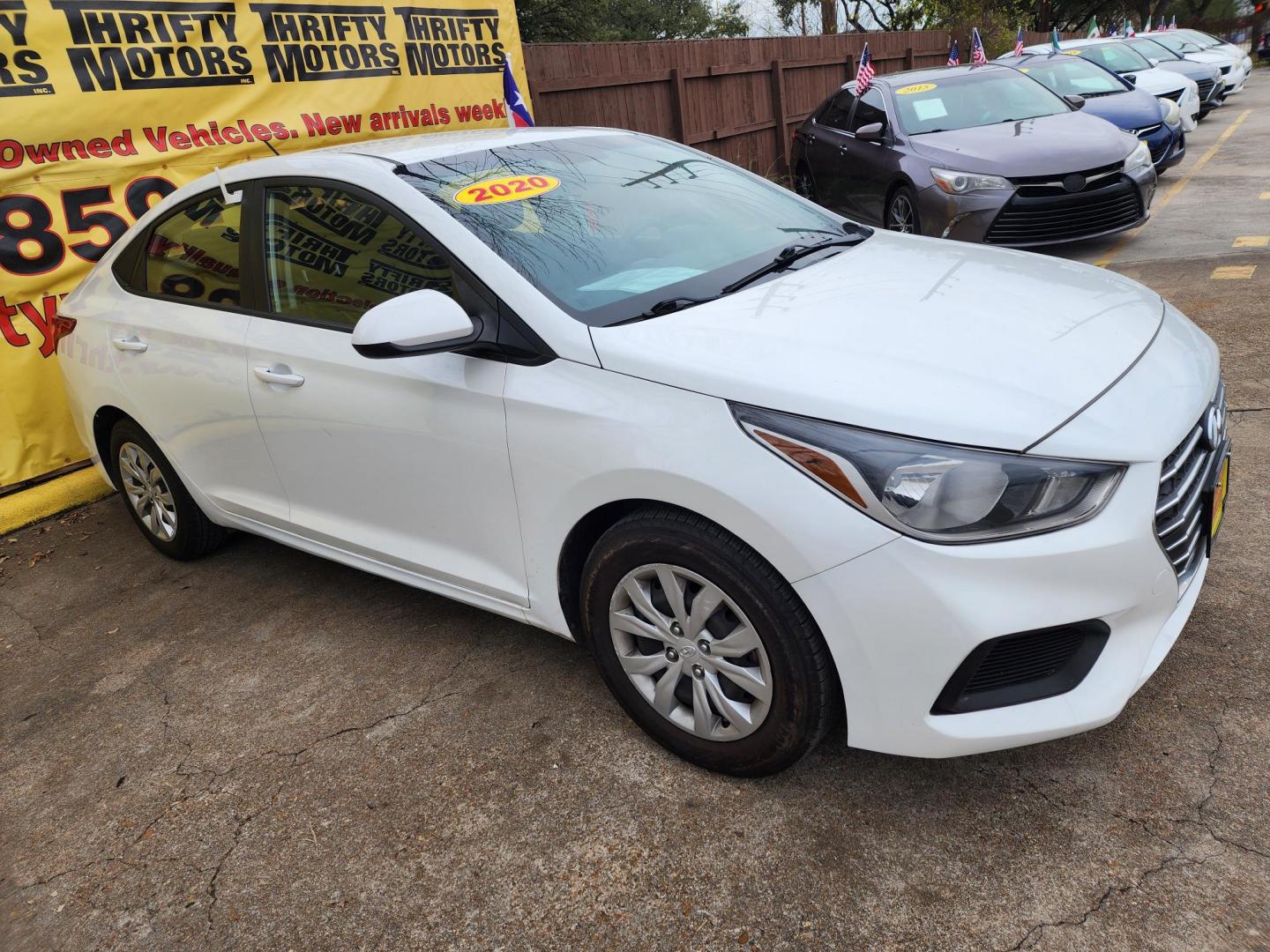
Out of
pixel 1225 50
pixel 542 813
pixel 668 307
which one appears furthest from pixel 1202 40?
pixel 542 813

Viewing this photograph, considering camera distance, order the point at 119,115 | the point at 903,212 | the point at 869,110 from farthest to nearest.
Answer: the point at 869,110 < the point at 903,212 < the point at 119,115

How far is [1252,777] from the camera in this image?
2330mm

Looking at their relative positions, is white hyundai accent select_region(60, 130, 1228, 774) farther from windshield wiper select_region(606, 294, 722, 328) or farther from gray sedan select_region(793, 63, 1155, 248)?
gray sedan select_region(793, 63, 1155, 248)

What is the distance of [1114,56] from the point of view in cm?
1459

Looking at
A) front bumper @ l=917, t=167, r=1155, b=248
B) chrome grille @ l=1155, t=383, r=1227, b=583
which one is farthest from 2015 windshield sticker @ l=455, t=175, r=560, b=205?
front bumper @ l=917, t=167, r=1155, b=248

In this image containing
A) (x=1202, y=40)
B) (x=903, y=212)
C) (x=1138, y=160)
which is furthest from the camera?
(x=1202, y=40)

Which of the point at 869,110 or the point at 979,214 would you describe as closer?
the point at 979,214

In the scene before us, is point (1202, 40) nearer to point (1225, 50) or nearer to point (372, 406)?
point (1225, 50)

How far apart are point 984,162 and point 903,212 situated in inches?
31.8

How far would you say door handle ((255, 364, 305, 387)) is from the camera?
3.17 m

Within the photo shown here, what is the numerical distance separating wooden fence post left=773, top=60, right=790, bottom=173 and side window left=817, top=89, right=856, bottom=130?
342cm

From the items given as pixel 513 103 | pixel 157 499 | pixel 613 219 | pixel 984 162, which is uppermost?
pixel 513 103

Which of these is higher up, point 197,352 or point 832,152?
point 197,352

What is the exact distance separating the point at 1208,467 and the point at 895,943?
1395mm
